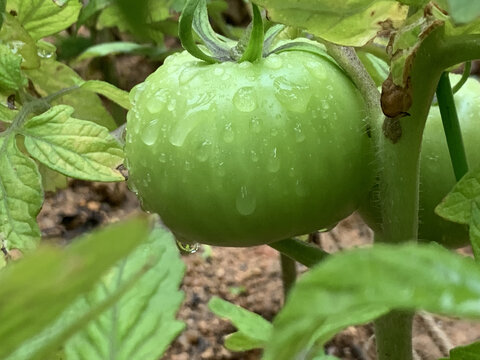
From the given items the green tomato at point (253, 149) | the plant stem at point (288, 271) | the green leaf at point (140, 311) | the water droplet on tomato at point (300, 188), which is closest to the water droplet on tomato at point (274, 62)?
the green tomato at point (253, 149)

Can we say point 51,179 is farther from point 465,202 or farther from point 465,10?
point 465,10

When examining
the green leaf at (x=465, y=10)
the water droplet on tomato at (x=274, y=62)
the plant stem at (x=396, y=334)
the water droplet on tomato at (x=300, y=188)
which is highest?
the green leaf at (x=465, y=10)

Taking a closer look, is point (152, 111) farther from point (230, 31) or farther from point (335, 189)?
point (230, 31)

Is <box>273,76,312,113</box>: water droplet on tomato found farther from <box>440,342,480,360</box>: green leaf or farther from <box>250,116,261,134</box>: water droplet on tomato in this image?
<box>440,342,480,360</box>: green leaf

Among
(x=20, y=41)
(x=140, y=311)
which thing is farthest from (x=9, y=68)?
(x=140, y=311)

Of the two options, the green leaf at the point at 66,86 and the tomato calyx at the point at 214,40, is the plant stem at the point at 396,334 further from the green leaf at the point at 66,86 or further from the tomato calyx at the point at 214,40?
the green leaf at the point at 66,86

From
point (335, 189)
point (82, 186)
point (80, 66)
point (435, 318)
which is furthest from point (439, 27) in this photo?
point (80, 66)

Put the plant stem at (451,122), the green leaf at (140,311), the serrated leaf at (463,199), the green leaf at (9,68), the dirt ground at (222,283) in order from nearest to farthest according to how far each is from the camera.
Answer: the green leaf at (140,311) → the serrated leaf at (463,199) → the plant stem at (451,122) → the green leaf at (9,68) → the dirt ground at (222,283)
